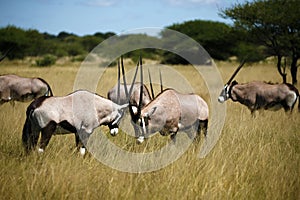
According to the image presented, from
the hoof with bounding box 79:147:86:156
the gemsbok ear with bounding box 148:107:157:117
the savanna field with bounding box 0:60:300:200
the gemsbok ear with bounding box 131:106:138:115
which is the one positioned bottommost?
the savanna field with bounding box 0:60:300:200

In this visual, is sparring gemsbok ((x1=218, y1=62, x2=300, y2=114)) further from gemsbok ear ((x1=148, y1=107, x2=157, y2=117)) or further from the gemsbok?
the gemsbok

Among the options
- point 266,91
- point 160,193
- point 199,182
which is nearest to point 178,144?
point 199,182

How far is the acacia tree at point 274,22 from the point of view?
54.1 feet

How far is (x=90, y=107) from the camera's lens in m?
5.11

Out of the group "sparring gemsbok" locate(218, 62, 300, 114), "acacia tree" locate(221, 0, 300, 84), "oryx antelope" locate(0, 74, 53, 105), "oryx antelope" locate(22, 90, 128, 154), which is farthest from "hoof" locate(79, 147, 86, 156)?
"acacia tree" locate(221, 0, 300, 84)

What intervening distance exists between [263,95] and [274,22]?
27.9 ft

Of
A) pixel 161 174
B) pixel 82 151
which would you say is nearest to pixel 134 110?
pixel 82 151

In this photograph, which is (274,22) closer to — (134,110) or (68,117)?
(134,110)

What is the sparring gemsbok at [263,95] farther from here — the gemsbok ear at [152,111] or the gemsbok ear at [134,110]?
the gemsbok ear at [134,110]

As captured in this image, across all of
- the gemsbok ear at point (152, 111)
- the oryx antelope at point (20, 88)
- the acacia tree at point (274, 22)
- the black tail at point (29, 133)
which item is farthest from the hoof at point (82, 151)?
the acacia tree at point (274, 22)

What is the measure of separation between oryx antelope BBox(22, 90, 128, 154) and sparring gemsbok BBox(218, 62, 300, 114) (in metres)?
4.71

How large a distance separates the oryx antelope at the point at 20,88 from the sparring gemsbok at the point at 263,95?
4587 millimetres

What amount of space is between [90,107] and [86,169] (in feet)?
3.55

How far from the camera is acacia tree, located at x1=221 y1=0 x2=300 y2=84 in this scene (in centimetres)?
1648
